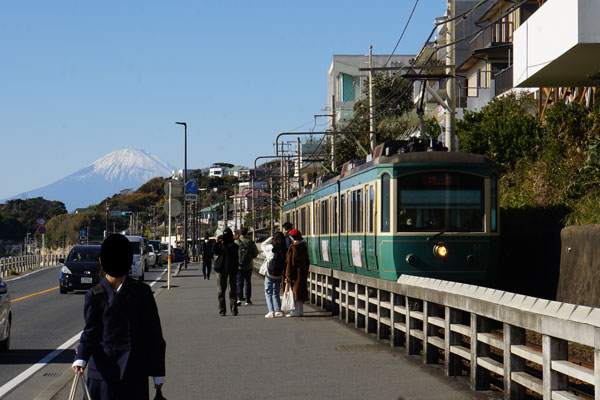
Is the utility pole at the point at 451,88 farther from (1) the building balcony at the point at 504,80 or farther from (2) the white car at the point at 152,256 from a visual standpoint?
(2) the white car at the point at 152,256

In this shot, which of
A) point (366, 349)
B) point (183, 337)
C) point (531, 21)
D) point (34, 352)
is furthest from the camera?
point (531, 21)

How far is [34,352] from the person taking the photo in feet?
47.8

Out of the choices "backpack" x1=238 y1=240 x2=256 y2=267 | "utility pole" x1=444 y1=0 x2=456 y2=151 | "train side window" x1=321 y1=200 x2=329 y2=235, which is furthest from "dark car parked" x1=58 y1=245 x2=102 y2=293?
"utility pole" x1=444 y1=0 x2=456 y2=151

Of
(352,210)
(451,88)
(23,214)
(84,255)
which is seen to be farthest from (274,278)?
(23,214)

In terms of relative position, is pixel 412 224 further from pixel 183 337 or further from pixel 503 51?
pixel 503 51

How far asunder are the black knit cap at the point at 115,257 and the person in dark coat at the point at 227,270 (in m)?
14.4

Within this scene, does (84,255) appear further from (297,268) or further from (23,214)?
(23,214)

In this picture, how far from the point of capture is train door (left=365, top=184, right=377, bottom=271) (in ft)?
61.5

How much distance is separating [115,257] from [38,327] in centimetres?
1375

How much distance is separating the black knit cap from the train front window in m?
12.3

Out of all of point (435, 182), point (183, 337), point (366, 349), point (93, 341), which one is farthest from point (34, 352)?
point (93, 341)

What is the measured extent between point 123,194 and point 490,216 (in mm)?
179644

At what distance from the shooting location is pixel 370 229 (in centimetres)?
1906

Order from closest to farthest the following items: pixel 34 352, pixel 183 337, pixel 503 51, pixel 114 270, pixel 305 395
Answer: pixel 114 270 → pixel 305 395 → pixel 34 352 → pixel 183 337 → pixel 503 51
